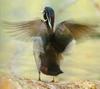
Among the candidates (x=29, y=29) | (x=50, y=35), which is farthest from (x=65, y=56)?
(x=29, y=29)

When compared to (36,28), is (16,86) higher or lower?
lower

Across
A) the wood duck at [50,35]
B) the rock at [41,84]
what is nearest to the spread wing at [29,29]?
the wood duck at [50,35]

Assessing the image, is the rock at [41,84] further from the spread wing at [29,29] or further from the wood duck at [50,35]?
the spread wing at [29,29]

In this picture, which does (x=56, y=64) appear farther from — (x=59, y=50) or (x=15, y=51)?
(x=15, y=51)

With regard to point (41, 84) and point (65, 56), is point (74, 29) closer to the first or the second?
point (65, 56)

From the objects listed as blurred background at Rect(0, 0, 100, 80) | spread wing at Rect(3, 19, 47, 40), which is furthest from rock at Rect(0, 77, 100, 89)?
spread wing at Rect(3, 19, 47, 40)

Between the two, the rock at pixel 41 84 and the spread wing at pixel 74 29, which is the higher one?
the spread wing at pixel 74 29

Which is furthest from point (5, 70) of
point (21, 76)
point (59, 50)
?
point (59, 50)
